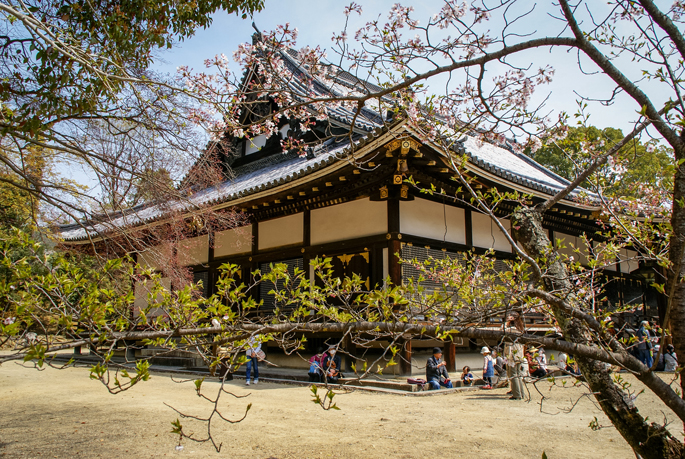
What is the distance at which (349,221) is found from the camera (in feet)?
31.8

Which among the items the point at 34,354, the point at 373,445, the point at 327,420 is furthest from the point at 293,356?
the point at 34,354

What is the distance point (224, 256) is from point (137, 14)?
7.69 metres

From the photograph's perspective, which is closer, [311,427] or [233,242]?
[311,427]

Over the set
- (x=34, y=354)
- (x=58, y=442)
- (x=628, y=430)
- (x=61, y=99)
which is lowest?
(x=58, y=442)

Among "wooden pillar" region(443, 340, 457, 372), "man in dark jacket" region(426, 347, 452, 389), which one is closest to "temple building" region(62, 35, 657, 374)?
"wooden pillar" region(443, 340, 457, 372)

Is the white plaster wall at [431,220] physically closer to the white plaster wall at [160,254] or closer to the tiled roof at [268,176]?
the tiled roof at [268,176]

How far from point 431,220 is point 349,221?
1728 mm

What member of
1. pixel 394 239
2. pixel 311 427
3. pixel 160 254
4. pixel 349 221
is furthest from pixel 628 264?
pixel 160 254

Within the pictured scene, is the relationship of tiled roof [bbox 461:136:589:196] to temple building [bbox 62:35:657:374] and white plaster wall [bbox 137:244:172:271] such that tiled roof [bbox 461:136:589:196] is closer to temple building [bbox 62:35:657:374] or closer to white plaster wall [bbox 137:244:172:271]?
temple building [bbox 62:35:657:374]

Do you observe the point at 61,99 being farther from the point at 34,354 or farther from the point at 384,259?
the point at 384,259

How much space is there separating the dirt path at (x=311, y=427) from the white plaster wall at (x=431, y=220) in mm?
3222

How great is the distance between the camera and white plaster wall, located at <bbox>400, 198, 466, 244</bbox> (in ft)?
29.9

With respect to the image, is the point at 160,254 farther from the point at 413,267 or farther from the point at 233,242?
the point at 233,242

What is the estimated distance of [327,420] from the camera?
5820 mm
